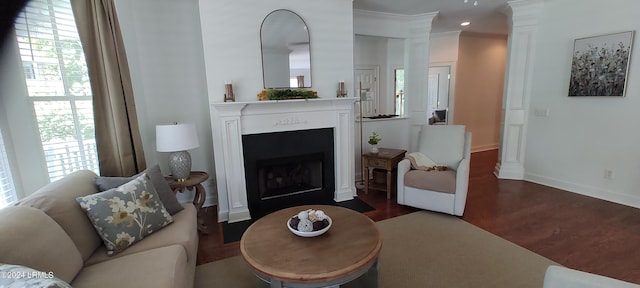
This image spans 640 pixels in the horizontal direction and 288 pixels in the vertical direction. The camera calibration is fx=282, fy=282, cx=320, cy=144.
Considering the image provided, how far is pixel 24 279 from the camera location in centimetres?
91

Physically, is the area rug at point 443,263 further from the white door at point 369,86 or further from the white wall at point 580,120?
the white door at point 369,86

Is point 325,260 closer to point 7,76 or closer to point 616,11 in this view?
point 7,76

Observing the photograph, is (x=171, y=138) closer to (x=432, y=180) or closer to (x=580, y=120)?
(x=432, y=180)

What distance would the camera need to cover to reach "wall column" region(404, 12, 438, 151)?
4.52 m

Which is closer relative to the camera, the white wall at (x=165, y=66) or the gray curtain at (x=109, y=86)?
the gray curtain at (x=109, y=86)

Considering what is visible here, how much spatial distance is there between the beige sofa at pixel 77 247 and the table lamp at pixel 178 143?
685mm

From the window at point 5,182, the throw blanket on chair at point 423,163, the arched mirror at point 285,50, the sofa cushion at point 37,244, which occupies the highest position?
the arched mirror at point 285,50

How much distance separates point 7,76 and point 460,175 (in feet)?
12.2

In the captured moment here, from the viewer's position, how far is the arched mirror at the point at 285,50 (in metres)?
3.16

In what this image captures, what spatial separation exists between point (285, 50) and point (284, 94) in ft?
1.80

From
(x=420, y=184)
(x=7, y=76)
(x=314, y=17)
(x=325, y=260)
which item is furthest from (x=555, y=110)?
(x=7, y=76)

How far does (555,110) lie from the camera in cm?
400

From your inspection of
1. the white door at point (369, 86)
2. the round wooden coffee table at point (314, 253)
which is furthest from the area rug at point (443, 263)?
the white door at point (369, 86)

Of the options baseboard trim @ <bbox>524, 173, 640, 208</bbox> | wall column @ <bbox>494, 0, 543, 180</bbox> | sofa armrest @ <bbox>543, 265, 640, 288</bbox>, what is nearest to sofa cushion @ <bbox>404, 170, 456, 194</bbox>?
wall column @ <bbox>494, 0, 543, 180</bbox>
